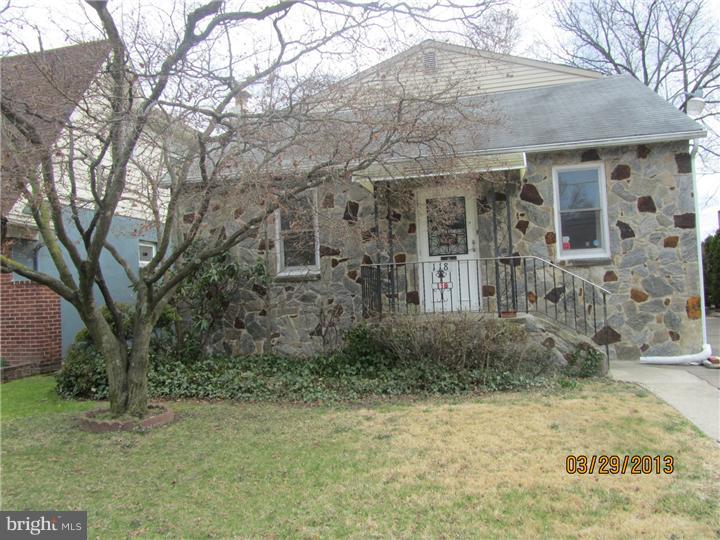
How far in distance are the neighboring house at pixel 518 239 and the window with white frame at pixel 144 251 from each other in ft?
12.9


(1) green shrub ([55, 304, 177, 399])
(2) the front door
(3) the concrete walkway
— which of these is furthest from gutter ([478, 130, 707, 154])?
(1) green shrub ([55, 304, 177, 399])

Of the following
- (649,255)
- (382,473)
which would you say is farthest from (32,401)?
(649,255)

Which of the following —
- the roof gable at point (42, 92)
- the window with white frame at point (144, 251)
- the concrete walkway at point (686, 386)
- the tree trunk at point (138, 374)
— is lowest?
the concrete walkway at point (686, 386)

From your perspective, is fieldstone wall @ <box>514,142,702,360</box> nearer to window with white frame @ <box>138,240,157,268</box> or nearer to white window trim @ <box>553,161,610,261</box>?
white window trim @ <box>553,161,610,261</box>

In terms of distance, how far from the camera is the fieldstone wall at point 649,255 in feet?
27.0

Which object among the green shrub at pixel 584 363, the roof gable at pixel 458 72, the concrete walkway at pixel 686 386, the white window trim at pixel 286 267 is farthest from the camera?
the white window trim at pixel 286 267

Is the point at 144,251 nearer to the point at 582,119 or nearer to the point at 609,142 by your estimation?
the point at 582,119

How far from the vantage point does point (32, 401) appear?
7410mm

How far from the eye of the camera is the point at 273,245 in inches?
382

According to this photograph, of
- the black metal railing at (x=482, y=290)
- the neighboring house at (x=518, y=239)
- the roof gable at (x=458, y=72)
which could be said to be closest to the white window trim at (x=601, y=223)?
the neighboring house at (x=518, y=239)

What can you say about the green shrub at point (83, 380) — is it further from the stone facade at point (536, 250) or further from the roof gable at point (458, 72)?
the roof gable at point (458, 72)

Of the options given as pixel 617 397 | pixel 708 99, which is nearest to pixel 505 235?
pixel 617 397

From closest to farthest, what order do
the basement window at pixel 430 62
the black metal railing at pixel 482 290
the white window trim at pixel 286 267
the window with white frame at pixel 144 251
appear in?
the basement window at pixel 430 62 < the black metal railing at pixel 482 290 < the white window trim at pixel 286 267 < the window with white frame at pixel 144 251
